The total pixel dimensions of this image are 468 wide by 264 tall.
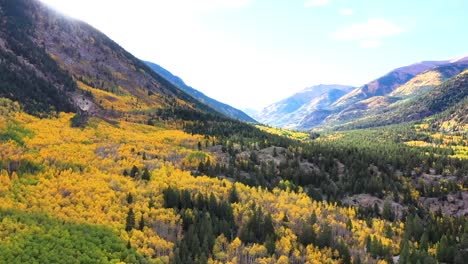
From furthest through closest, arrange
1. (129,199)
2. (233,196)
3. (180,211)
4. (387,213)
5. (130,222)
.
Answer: (387,213), (233,196), (180,211), (129,199), (130,222)

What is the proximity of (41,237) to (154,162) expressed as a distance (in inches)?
3031

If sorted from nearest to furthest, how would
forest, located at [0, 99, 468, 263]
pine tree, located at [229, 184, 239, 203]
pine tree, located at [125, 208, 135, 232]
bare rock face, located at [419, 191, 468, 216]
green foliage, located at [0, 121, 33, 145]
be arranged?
forest, located at [0, 99, 468, 263] < pine tree, located at [125, 208, 135, 232] < pine tree, located at [229, 184, 239, 203] < green foliage, located at [0, 121, 33, 145] < bare rock face, located at [419, 191, 468, 216]

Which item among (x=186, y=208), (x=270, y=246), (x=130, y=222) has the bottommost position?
(x=270, y=246)

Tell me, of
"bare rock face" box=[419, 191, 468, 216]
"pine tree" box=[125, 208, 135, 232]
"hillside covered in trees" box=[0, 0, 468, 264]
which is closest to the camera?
"hillside covered in trees" box=[0, 0, 468, 264]

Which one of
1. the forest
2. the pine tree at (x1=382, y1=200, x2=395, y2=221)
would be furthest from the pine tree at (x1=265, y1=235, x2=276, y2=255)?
the pine tree at (x1=382, y1=200, x2=395, y2=221)

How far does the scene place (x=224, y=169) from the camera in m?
173

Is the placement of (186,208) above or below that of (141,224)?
above

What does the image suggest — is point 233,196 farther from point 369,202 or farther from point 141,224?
point 369,202

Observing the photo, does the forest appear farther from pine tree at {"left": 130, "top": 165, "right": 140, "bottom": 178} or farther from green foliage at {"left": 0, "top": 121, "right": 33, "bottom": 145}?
pine tree at {"left": 130, "top": 165, "right": 140, "bottom": 178}

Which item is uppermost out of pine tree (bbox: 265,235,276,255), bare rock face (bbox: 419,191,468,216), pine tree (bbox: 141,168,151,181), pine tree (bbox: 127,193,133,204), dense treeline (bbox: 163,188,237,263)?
pine tree (bbox: 141,168,151,181)

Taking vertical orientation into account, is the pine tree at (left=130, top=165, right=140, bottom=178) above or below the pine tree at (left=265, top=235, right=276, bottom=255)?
above

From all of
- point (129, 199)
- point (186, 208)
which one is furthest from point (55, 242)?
point (186, 208)

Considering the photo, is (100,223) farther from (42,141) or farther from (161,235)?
(42,141)

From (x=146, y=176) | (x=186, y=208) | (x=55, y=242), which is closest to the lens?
(x=55, y=242)
